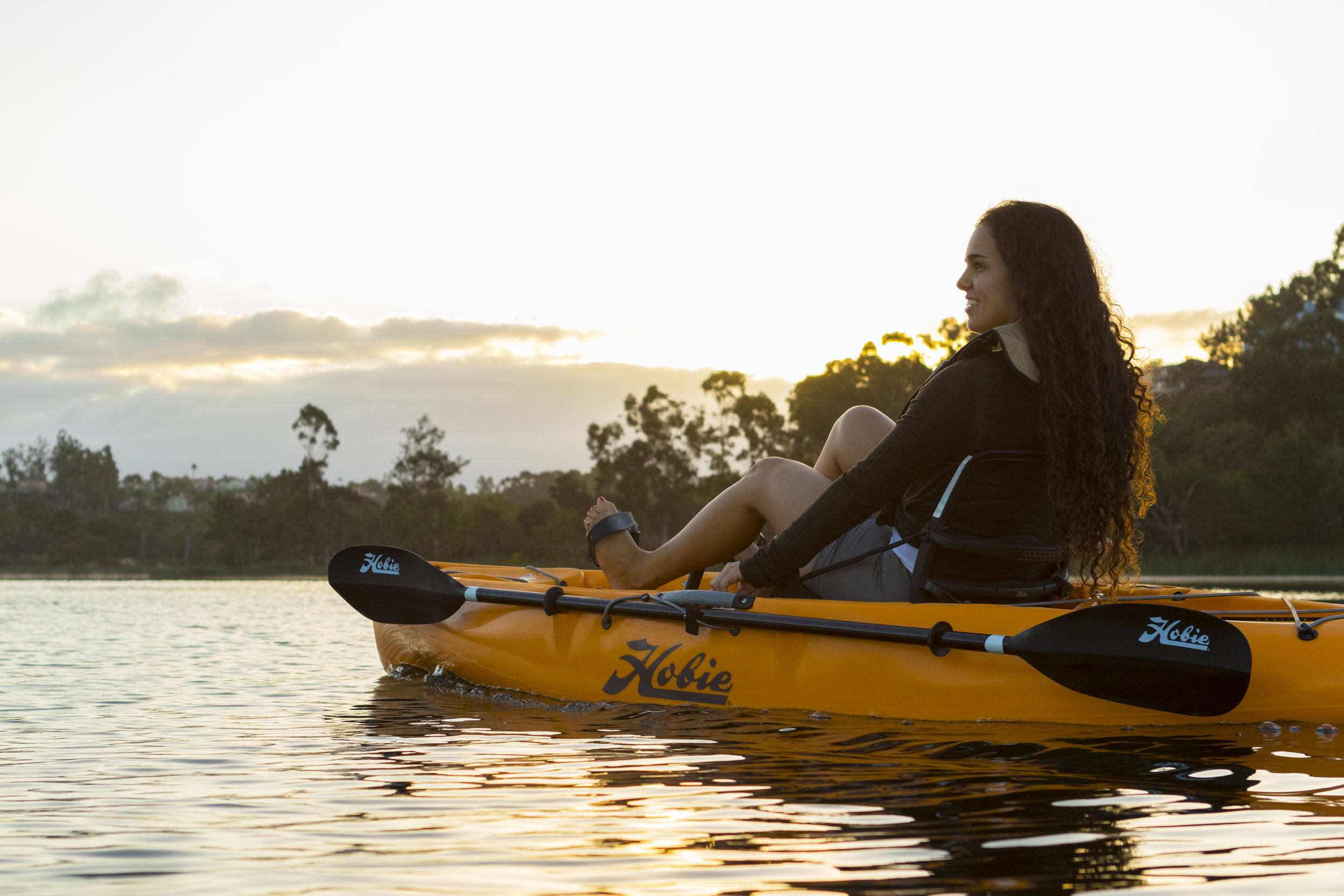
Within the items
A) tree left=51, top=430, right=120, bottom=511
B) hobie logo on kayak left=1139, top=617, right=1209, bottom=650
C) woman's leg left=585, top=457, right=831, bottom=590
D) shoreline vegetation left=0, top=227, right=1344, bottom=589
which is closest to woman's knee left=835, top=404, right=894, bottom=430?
woman's leg left=585, top=457, right=831, bottom=590

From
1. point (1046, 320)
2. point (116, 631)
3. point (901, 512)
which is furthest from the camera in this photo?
point (116, 631)

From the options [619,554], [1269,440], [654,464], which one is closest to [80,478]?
[654,464]

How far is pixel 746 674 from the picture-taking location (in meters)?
3.88

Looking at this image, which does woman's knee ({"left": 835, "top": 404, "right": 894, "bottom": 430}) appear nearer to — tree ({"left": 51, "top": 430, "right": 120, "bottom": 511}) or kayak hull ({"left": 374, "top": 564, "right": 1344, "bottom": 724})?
kayak hull ({"left": 374, "top": 564, "right": 1344, "bottom": 724})

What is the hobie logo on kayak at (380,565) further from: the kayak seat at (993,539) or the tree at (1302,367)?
the tree at (1302,367)

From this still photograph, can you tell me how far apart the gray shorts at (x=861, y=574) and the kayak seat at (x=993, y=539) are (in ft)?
0.28

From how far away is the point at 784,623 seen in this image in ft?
12.3

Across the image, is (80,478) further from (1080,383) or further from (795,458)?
(1080,383)

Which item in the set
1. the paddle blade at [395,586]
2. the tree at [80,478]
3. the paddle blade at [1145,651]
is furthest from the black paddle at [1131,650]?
the tree at [80,478]

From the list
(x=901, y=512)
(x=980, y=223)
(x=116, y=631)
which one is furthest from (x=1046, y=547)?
(x=116, y=631)

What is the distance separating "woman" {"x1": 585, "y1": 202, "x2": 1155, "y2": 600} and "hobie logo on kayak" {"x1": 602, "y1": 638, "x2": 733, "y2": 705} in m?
0.32

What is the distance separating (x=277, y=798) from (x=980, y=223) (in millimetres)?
2466

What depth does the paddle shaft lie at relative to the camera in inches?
136

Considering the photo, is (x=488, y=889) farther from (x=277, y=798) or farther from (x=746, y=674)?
(x=746, y=674)
